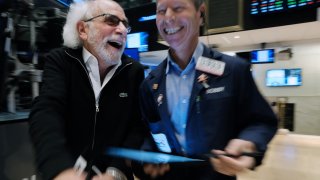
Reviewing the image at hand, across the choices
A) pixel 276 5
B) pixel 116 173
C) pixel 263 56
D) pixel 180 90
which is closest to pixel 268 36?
pixel 263 56

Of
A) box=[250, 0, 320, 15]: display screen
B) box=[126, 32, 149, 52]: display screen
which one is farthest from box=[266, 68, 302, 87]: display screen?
box=[126, 32, 149, 52]: display screen

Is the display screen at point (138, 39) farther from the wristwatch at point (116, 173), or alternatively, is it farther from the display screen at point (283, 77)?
the wristwatch at point (116, 173)

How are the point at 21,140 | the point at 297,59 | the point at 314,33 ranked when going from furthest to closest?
the point at 297,59 → the point at 314,33 → the point at 21,140

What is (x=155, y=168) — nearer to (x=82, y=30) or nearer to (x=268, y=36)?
(x=82, y=30)

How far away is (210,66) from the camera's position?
3.73 ft

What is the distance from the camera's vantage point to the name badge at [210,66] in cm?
112

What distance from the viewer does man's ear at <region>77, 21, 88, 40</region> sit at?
148cm

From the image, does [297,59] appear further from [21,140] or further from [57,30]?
[21,140]

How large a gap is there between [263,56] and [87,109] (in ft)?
29.4

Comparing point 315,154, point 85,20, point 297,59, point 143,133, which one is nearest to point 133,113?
point 143,133

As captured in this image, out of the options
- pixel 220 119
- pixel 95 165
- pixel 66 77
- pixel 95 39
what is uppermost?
pixel 95 39

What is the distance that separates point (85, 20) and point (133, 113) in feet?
1.94

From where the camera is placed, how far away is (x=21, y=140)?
2568mm

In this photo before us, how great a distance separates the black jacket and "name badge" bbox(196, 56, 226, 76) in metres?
0.43
